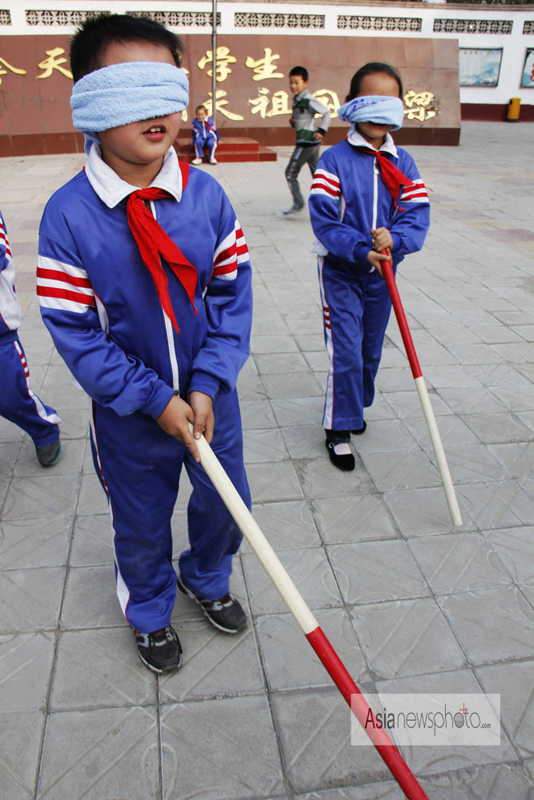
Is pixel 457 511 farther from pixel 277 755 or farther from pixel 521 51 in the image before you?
pixel 521 51

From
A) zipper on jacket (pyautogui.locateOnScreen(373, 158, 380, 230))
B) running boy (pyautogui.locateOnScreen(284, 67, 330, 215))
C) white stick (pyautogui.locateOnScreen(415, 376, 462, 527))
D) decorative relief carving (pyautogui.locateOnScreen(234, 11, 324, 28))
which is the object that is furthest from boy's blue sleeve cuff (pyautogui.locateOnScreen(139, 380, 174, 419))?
decorative relief carving (pyautogui.locateOnScreen(234, 11, 324, 28))

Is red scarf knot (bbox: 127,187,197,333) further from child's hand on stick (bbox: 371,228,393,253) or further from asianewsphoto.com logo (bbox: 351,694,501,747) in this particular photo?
asianewsphoto.com logo (bbox: 351,694,501,747)

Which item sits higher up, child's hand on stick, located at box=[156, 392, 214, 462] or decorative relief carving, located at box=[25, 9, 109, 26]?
decorative relief carving, located at box=[25, 9, 109, 26]

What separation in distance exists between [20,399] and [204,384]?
1.46 m

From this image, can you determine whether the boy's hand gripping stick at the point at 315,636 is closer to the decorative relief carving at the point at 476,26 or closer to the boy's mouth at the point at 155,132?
the boy's mouth at the point at 155,132

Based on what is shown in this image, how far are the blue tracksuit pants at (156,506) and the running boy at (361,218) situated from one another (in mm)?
1111

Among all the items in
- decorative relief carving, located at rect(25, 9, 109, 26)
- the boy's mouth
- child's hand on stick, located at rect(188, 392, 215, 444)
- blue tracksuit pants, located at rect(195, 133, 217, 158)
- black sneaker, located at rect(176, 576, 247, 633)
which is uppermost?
decorative relief carving, located at rect(25, 9, 109, 26)

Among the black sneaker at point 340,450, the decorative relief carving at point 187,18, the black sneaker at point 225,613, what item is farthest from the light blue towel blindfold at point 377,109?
the decorative relief carving at point 187,18

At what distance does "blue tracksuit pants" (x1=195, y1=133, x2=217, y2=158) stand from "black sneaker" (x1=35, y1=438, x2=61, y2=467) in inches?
396

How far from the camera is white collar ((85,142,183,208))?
1.51m

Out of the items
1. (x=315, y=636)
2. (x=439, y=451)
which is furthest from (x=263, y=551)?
(x=439, y=451)

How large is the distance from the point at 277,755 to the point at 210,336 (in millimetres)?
1181

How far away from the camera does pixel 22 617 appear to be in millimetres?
2162

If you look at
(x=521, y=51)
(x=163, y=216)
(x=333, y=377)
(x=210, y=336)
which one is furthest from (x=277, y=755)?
(x=521, y=51)
